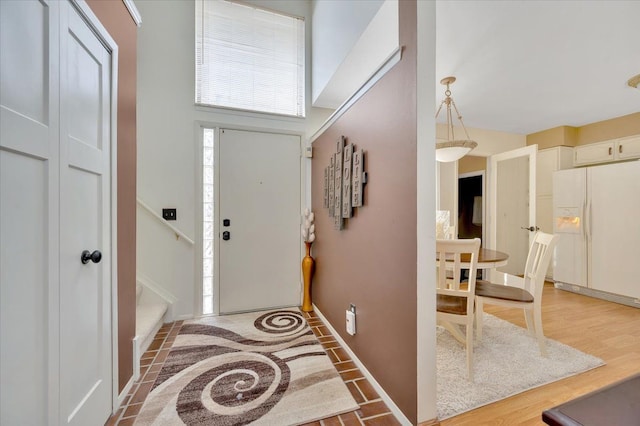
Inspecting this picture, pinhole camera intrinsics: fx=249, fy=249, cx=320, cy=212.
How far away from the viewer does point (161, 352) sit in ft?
6.77

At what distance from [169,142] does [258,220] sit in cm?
126

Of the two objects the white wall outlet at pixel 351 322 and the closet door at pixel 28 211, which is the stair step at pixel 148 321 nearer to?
the closet door at pixel 28 211

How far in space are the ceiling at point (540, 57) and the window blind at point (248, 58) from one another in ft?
5.71

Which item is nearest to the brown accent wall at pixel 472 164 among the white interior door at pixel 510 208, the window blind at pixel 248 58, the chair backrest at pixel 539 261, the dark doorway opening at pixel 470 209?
the dark doorway opening at pixel 470 209

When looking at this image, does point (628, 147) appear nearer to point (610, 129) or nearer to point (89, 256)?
point (610, 129)

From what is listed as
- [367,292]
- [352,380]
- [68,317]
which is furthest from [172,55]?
[352,380]

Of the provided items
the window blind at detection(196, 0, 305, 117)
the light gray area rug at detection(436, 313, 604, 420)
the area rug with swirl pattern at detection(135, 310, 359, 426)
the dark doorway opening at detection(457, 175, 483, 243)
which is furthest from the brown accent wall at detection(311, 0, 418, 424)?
the dark doorway opening at detection(457, 175, 483, 243)

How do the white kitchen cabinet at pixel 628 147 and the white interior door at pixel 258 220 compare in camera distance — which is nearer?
the white interior door at pixel 258 220

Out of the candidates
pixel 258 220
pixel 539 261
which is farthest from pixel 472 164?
pixel 258 220

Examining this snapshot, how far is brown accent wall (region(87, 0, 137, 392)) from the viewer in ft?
4.83

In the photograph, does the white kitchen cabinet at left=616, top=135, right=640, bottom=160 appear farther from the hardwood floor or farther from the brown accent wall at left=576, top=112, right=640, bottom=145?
the hardwood floor

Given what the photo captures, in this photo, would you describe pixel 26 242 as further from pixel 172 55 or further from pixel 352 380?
pixel 172 55

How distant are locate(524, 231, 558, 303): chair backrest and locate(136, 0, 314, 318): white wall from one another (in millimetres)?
3208

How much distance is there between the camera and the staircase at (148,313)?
6.86ft
